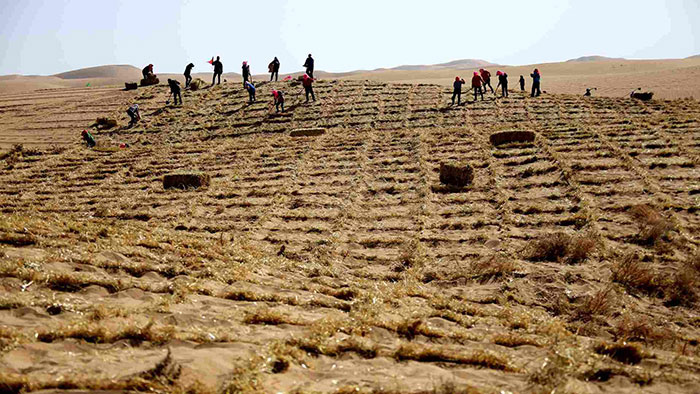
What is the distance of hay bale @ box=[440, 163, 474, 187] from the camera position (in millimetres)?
11000

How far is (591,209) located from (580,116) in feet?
31.3

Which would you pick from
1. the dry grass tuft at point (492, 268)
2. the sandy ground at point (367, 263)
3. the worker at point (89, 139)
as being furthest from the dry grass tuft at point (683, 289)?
A: the worker at point (89, 139)

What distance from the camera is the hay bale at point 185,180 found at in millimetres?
12086

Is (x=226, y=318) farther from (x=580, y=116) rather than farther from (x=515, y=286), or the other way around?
(x=580, y=116)

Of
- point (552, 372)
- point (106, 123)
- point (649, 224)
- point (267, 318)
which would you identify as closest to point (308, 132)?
point (106, 123)

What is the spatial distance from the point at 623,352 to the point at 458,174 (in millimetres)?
7293

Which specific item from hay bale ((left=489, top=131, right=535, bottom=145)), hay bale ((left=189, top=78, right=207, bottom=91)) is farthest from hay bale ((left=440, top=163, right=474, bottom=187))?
hay bale ((left=189, top=78, right=207, bottom=91))

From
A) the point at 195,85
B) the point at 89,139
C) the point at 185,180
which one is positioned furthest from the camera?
the point at 195,85

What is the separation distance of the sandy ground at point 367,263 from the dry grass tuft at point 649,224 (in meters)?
0.03

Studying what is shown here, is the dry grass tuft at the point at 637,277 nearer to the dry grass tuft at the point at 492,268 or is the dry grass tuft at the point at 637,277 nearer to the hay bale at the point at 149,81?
the dry grass tuft at the point at 492,268

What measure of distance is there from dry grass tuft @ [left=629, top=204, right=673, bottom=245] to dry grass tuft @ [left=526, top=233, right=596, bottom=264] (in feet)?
3.01

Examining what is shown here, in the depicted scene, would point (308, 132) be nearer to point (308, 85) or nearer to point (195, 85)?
point (308, 85)

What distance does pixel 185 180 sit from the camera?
12.1 m

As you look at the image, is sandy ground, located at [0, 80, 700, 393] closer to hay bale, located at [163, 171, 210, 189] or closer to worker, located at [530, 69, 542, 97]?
hay bale, located at [163, 171, 210, 189]
